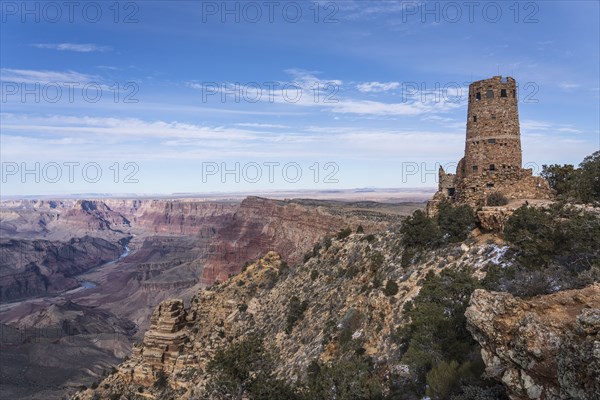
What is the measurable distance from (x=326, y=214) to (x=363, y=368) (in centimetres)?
6769

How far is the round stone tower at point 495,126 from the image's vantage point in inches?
971

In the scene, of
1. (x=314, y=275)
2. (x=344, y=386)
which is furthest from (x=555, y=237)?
(x=314, y=275)

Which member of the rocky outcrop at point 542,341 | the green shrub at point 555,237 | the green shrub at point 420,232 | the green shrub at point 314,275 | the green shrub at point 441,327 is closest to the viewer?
the rocky outcrop at point 542,341

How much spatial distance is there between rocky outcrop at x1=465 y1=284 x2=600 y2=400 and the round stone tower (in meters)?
17.2

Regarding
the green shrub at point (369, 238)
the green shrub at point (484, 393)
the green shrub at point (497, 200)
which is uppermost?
the green shrub at point (497, 200)

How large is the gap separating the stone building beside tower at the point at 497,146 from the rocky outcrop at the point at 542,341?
16873mm

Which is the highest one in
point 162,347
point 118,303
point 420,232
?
point 420,232

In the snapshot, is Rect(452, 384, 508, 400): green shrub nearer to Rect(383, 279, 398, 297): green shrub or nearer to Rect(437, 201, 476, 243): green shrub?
Rect(383, 279, 398, 297): green shrub

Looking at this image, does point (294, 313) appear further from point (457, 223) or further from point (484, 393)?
point (484, 393)

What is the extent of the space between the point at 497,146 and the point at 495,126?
1.22m

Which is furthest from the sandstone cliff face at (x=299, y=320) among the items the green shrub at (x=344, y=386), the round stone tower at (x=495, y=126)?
the round stone tower at (x=495, y=126)

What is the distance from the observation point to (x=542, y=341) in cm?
757

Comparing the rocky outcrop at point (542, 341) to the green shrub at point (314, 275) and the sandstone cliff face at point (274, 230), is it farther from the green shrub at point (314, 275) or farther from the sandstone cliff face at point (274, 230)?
the sandstone cliff face at point (274, 230)

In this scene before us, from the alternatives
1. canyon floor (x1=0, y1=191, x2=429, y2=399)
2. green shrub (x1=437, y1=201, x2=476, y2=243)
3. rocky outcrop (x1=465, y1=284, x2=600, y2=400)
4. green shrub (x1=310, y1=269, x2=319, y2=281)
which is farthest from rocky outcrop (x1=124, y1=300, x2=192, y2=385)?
rocky outcrop (x1=465, y1=284, x2=600, y2=400)
